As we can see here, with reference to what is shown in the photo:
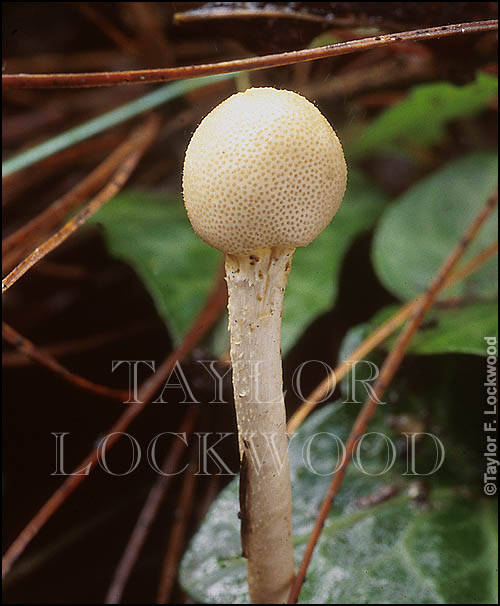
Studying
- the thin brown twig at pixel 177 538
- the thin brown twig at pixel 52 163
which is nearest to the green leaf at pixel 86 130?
the thin brown twig at pixel 52 163

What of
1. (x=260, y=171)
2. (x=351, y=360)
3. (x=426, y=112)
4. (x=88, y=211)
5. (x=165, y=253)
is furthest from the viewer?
(x=426, y=112)

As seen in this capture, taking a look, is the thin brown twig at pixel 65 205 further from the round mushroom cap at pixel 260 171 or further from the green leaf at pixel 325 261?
the round mushroom cap at pixel 260 171

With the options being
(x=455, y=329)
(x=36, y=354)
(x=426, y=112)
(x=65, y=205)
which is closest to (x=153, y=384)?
(x=36, y=354)

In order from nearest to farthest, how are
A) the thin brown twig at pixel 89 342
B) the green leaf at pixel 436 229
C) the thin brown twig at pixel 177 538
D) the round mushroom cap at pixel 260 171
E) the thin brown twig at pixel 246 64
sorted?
the round mushroom cap at pixel 260 171
the thin brown twig at pixel 246 64
the thin brown twig at pixel 177 538
the green leaf at pixel 436 229
the thin brown twig at pixel 89 342

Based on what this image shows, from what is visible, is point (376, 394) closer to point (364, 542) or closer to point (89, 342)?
point (364, 542)

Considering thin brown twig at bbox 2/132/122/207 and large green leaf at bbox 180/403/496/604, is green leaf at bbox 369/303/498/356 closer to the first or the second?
large green leaf at bbox 180/403/496/604

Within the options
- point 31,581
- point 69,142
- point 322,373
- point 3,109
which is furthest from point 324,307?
point 3,109

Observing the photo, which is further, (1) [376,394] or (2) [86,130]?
(2) [86,130]
